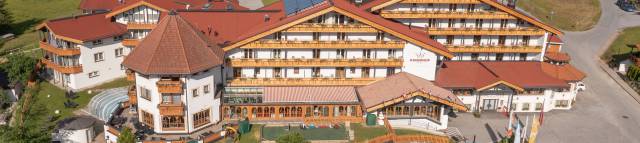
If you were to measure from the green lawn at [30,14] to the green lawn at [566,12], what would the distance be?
85677 millimetres

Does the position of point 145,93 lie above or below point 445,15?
below

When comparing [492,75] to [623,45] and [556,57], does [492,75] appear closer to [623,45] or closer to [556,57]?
[556,57]

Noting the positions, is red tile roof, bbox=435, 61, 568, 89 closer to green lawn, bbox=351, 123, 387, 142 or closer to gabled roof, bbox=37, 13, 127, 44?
green lawn, bbox=351, 123, 387, 142

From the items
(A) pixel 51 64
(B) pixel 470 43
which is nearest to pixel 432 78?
(B) pixel 470 43

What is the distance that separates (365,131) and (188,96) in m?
17.1

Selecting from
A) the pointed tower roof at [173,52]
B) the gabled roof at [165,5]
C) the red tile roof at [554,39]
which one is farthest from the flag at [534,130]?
the gabled roof at [165,5]

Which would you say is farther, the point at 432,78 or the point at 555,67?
the point at 555,67

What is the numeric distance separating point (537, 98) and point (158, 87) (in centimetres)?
4038

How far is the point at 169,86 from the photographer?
190 ft

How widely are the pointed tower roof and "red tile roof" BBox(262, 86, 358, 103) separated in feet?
23.1

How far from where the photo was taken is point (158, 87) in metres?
57.9

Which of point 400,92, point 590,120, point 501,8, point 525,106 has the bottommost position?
point 590,120

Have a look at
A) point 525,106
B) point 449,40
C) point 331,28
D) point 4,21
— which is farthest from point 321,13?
point 4,21

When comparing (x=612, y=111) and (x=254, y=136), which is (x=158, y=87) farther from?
(x=612, y=111)
